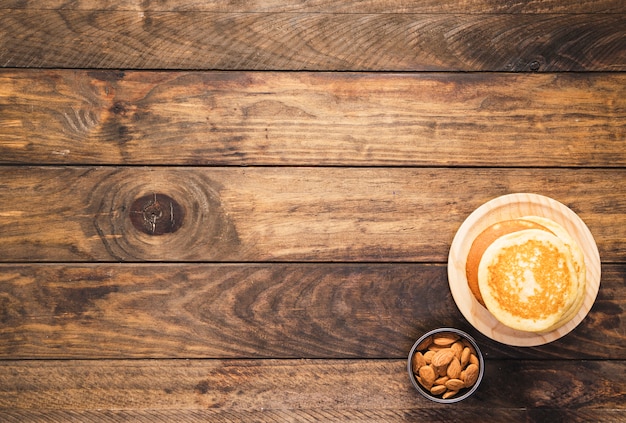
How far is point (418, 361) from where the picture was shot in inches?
42.5

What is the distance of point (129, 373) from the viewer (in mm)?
1153

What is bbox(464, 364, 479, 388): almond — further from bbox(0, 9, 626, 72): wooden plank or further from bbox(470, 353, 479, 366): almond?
bbox(0, 9, 626, 72): wooden plank

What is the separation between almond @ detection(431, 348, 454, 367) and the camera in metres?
1.06

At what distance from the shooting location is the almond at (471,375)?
1.07 m

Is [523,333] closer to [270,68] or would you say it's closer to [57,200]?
[270,68]

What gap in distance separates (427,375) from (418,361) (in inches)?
1.3

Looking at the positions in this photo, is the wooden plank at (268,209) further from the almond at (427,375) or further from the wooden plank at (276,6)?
the wooden plank at (276,6)

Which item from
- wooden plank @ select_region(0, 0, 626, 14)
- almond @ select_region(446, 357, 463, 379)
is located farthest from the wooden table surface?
almond @ select_region(446, 357, 463, 379)

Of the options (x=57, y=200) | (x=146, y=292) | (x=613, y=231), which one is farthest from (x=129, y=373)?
(x=613, y=231)

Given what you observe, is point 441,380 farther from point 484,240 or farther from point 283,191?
point 283,191

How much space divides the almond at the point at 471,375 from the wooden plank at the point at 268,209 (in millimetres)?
226

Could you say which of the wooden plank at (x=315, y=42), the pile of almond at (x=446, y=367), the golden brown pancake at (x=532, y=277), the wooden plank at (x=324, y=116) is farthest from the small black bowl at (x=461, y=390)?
the wooden plank at (x=315, y=42)

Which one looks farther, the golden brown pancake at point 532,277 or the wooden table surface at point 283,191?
the wooden table surface at point 283,191

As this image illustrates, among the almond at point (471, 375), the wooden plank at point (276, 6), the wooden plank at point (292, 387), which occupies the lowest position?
the wooden plank at point (292, 387)
